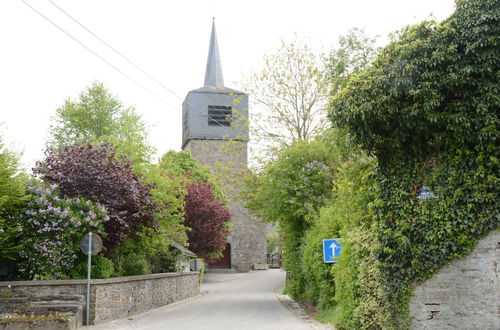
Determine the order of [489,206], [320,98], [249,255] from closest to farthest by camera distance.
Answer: [489,206], [320,98], [249,255]

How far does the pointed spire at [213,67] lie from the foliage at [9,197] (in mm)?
37418

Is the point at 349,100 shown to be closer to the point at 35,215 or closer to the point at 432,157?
the point at 432,157

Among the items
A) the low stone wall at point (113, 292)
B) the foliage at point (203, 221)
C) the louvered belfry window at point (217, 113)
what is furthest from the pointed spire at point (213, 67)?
the low stone wall at point (113, 292)

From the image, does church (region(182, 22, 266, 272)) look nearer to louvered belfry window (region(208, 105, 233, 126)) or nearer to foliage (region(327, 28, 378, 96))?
louvered belfry window (region(208, 105, 233, 126))

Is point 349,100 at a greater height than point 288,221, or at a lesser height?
greater

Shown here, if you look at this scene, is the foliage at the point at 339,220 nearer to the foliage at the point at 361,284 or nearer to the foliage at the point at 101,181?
the foliage at the point at 361,284

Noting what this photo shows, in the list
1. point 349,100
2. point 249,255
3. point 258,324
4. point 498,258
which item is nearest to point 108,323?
point 258,324

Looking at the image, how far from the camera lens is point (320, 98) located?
86.1 feet

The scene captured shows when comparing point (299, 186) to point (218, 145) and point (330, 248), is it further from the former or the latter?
point (218, 145)

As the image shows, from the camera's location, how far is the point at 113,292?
15164 mm

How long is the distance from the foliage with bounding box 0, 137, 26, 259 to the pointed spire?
3742 centimetres

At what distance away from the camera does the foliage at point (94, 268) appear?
14586 millimetres

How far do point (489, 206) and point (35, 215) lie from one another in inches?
432

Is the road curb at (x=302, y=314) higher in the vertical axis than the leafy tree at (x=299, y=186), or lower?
lower
